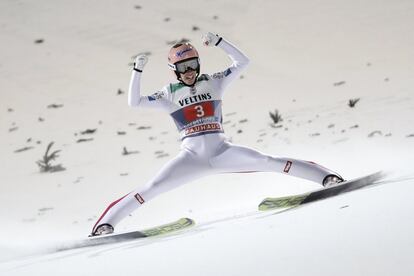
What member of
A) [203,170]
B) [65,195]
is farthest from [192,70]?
[65,195]

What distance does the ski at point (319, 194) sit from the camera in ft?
16.5

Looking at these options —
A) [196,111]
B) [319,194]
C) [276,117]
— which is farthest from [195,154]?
[276,117]

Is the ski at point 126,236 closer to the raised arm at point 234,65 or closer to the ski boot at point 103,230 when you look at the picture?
the ski boot at point 103,230

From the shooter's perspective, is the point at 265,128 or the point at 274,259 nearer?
the point at 274,259

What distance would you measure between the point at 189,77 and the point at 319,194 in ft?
4.78

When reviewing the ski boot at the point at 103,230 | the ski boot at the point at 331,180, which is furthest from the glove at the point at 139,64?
the ski boot at the point at 331,180

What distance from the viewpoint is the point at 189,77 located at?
5.57 meters

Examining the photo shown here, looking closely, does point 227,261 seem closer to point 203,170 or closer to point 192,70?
point 203,170

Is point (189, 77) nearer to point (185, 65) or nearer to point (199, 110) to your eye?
point (185, 65)

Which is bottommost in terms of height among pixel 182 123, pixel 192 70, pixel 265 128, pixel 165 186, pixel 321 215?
pixel 321 215

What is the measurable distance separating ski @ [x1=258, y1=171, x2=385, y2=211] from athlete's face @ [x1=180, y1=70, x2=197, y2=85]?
3.84 ft

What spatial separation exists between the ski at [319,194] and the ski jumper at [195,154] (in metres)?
0.35

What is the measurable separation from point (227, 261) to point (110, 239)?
168cm

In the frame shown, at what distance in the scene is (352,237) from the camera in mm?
3621
